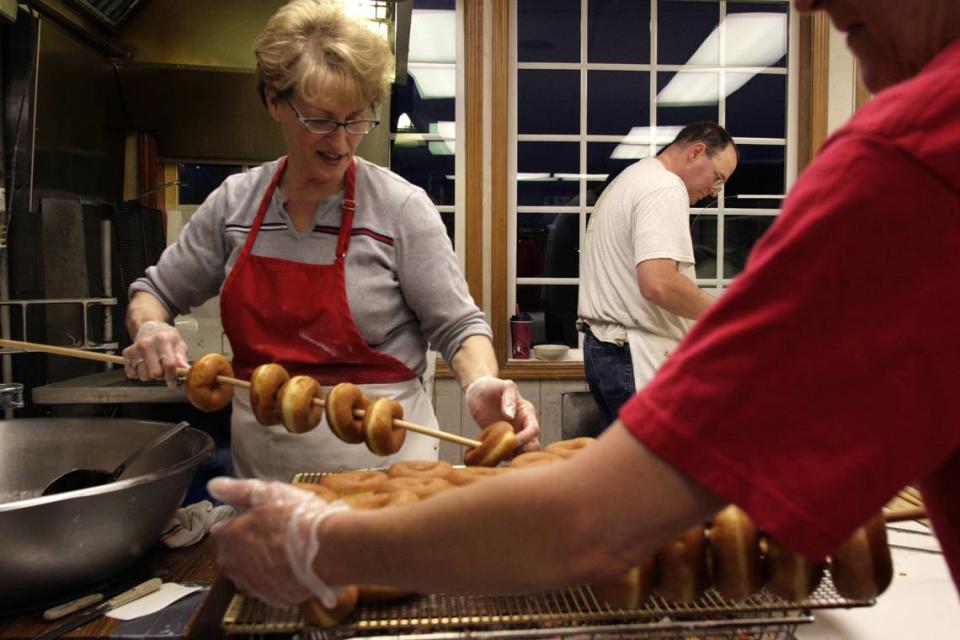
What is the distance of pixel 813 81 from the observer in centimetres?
450

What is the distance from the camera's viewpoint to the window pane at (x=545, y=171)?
465cm

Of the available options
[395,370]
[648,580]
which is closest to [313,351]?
[395,370]

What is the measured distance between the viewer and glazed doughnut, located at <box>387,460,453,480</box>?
4.70 feet

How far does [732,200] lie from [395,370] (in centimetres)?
352

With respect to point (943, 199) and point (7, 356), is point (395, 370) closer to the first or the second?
point (943, 199)

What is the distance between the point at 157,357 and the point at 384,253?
650 millimetres

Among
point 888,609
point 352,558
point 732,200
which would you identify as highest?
Answer: point 732,200

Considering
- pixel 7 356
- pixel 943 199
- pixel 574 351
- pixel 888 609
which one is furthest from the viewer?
pixel 574 351

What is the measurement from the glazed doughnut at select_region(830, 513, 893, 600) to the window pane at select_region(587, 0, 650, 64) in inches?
163

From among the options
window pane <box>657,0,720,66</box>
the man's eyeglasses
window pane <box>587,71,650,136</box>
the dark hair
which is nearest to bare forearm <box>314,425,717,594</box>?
the man's eyeglasses

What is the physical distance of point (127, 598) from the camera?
1.22 meters

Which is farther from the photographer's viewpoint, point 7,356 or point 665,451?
point 7,356

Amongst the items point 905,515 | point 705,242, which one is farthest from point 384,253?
point 705,242

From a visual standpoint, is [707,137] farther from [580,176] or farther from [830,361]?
[830,361]
